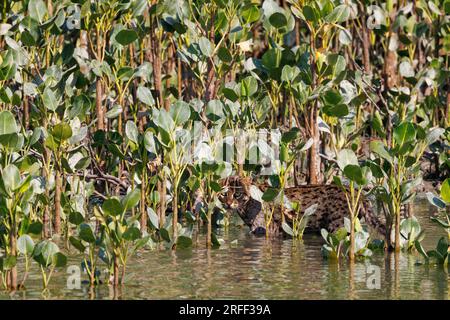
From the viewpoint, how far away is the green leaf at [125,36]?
7086 mm

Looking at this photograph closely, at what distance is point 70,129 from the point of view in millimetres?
6406

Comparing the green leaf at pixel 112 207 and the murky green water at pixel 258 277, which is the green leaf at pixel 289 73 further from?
the green leaf at pixel 112 207

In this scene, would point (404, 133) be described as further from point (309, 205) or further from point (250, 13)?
point (250, 13)

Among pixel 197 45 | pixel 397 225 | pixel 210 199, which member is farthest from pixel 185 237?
pixel 197 45

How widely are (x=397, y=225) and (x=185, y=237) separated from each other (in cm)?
119

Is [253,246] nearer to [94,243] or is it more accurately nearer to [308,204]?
[308,204]

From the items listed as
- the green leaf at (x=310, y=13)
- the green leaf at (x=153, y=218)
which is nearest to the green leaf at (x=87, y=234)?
the green leaf at (x=153, y=218)

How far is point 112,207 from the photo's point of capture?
17.2 ft

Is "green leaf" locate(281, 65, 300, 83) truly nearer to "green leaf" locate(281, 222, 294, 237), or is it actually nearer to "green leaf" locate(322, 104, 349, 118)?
"green leaf" locate(322, 104, 349, 118)

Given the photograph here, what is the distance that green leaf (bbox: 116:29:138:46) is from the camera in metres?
7.09

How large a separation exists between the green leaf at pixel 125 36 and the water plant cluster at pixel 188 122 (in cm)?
1
